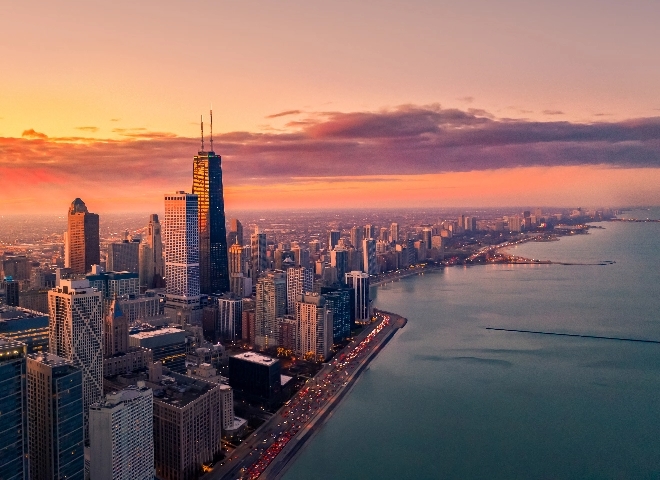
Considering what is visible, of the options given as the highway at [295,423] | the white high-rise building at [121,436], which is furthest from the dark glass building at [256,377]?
the white high-rise building at [121,436]

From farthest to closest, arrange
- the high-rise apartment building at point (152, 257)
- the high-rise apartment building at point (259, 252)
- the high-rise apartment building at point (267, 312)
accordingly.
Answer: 1. the high-rise apartment building at point (259, 252)
2. the high-rise apartment building at point (152, 257)
3. the high-rise apartment building at point (267, 312)

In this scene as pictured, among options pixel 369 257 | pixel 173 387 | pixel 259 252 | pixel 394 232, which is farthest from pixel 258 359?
pixel 394 232

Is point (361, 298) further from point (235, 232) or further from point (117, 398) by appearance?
point (117, 398)

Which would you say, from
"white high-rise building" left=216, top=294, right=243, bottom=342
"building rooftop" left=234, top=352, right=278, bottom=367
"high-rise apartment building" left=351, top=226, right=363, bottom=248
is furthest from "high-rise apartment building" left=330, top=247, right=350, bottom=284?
"building rooftop" left=234, top=352, right=278, bottom=367

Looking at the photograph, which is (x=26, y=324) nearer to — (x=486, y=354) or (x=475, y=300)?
(x=486, y=354)

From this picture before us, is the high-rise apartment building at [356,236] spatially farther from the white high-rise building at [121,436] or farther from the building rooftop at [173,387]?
the white high-rise building at [121,436]

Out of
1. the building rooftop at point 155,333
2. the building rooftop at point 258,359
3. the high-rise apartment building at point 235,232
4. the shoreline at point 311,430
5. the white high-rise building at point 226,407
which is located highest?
the high-rise apartment building at point 235,232

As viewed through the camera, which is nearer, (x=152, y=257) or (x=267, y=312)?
(x=267, y=312)
